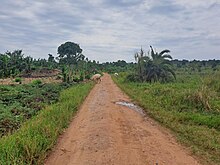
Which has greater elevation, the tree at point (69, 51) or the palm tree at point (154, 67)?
the tree at point (69, 51)

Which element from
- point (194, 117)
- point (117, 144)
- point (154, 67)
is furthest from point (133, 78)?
point (117, 144)

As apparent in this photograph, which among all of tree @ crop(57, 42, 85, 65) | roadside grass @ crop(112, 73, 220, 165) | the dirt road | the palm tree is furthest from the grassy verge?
tree @ crop(57, 42, 85, 65)

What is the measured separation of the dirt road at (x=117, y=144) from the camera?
5941 mm

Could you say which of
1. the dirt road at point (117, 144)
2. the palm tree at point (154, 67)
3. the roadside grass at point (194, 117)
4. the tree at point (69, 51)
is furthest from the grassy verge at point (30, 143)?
the tree at point (69, 51)

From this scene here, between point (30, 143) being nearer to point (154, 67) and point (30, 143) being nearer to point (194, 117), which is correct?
point (194, 117)

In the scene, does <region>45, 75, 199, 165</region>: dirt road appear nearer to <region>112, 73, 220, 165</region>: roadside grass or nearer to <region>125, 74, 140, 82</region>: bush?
<region>112, 73, 220, 165</region>: roadside grass

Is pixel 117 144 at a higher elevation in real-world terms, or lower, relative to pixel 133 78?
lower

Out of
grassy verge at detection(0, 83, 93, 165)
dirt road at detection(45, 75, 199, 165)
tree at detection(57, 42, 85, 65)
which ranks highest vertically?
tree at detection(57, 42, 85, 65)

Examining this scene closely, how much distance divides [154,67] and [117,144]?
20.5 metres

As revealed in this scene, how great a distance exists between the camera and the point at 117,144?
A: 696 cm

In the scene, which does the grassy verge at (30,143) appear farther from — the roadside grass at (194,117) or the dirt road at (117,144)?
the roadside grass at (194,117)

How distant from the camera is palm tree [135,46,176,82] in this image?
87.4 feet

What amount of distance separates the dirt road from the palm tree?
1668cm

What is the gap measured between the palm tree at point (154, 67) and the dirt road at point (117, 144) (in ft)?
54.7
